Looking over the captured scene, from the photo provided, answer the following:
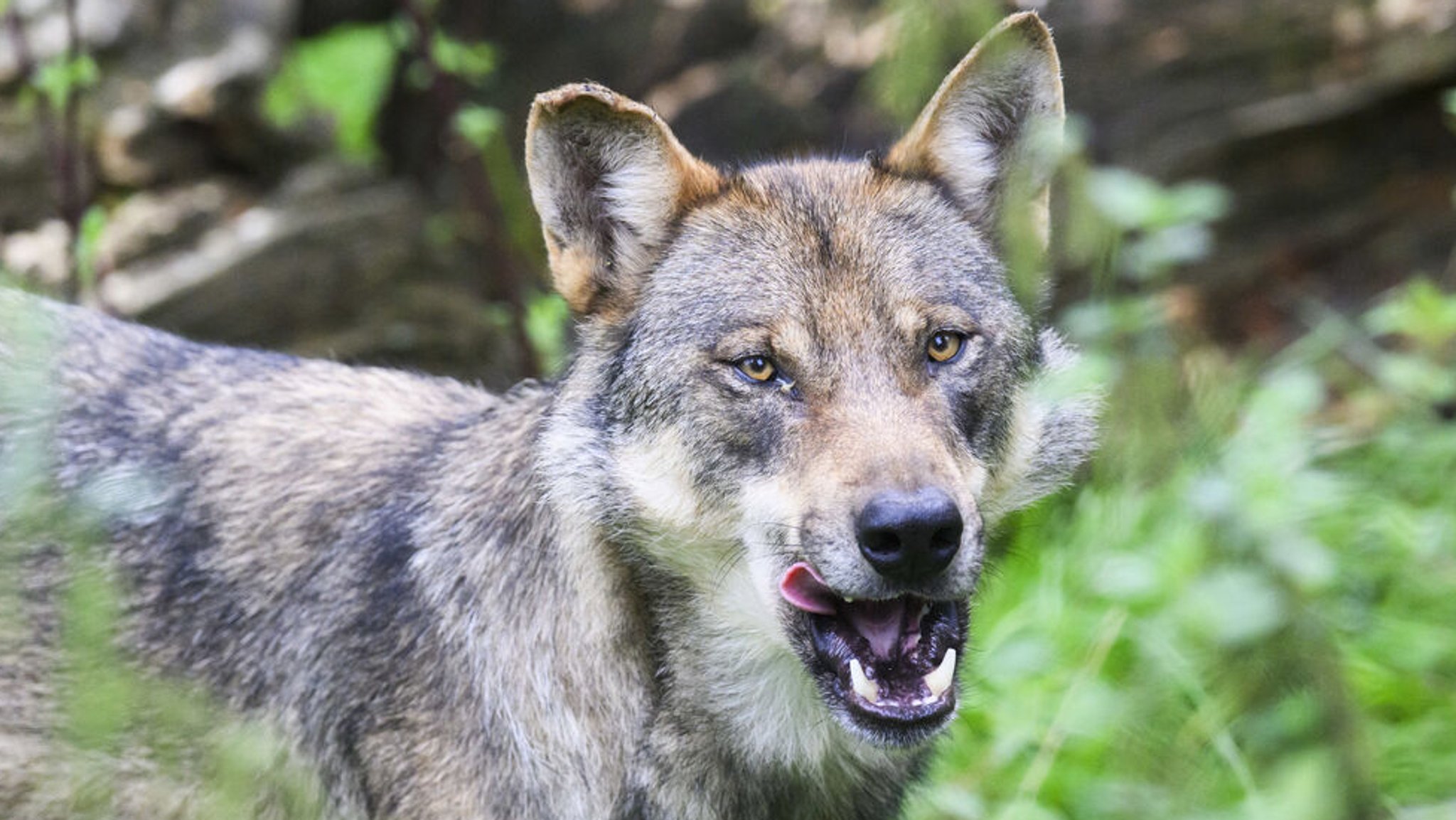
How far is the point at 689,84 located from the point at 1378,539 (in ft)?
14.5

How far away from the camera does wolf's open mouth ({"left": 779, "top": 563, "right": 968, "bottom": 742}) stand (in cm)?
329

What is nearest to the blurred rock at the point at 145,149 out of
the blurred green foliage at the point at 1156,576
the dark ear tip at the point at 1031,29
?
the blurred green foliage at the point at 1156,576

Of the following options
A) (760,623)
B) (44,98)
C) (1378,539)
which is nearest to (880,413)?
(760,623)

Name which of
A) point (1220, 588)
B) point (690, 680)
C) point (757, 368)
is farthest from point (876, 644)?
point (1220, 588)

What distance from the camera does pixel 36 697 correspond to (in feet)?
13.4

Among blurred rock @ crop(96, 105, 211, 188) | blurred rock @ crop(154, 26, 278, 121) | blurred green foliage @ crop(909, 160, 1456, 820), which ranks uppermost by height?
blurred rock @ crop(154, 26, 278, 121)

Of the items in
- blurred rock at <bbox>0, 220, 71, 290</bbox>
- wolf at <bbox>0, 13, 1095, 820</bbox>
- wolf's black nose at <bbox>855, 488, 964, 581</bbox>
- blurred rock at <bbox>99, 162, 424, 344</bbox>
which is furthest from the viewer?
blurred rock at <bbox>99, 162, 424, 344</bbox>

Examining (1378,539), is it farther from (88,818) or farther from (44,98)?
(44,98)

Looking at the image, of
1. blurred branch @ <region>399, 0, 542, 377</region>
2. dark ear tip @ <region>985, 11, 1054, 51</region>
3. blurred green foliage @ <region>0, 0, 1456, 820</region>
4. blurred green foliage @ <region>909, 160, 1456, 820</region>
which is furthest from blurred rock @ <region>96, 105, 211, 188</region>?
dark ear tip @ <region>985, 11, 1054, 51</region>

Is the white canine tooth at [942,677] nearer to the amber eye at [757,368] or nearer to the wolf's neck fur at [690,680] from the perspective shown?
the wolf's neck fur at [690,680]

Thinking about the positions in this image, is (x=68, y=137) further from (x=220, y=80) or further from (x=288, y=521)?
(x=288, y=521)

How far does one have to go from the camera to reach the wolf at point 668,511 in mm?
3363

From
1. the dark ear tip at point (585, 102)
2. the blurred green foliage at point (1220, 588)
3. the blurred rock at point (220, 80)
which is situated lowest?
the blurred green foliage at point (1220, 588)

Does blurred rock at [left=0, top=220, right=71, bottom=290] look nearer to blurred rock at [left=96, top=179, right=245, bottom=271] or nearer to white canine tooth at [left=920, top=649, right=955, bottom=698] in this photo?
blurred rock at [left=96, top=179, right=245, bottom=271]
